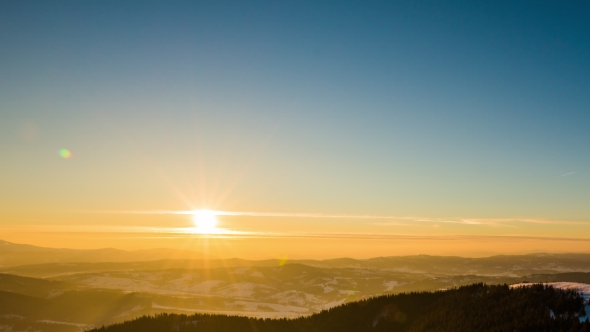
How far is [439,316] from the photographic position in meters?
59.0

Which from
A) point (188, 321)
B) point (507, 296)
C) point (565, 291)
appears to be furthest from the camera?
point (188, 321)

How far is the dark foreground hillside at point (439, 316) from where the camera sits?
45906 millimetres

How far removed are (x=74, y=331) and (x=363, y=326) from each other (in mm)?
179549

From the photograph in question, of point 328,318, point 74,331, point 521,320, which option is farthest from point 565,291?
point 74,331

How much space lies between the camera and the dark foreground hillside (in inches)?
1807

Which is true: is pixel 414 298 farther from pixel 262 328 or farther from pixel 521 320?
pixel 262 328

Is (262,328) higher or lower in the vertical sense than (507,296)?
lower

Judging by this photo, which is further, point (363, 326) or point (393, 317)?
point (363, 326)

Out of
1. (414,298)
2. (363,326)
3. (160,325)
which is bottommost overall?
(160,325)

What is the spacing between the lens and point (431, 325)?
57.5 m

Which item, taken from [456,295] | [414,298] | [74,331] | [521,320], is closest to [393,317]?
[414,298]

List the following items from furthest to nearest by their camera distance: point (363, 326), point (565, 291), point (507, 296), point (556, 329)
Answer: point (363, 326) → point (507, 296) → point (565, 291) → point (556, 329)

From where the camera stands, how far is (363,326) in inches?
3066

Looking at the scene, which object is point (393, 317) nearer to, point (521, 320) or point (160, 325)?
point (521, 320)
